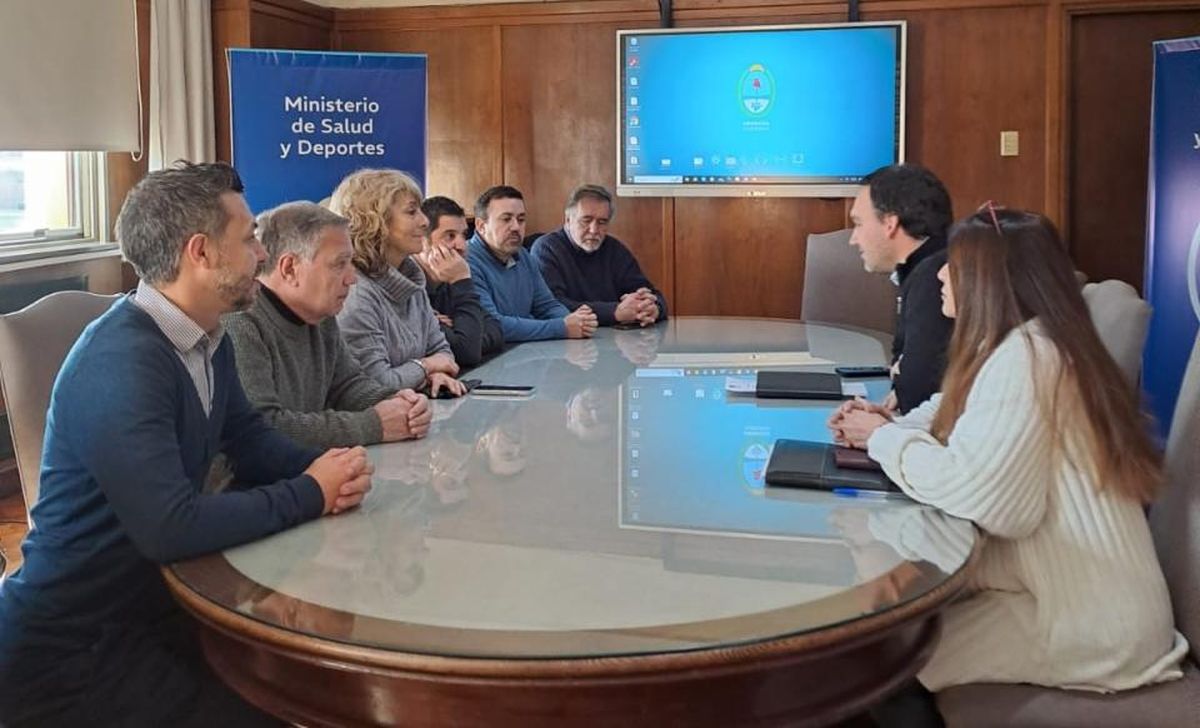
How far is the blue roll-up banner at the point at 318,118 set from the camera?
191 inches

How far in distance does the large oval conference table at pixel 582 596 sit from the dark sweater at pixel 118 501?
5cm

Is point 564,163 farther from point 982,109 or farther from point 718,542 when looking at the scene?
point 718,542

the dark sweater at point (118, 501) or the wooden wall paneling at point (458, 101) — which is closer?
the dark sweater at point (118, 501)

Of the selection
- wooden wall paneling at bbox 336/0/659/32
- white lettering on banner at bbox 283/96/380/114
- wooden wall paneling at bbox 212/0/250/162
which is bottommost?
white lettering on banner at bbox 283/96/380/114

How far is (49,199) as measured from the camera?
456 cm

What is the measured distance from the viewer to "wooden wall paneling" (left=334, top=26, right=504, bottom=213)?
5.71 meters

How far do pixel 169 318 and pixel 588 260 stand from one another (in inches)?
111

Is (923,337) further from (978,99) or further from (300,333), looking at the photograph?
(978,99)

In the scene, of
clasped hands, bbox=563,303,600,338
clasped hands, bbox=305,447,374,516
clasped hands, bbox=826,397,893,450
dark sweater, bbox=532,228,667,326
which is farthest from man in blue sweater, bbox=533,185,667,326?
clasped hands, bbox=305,447,374,516

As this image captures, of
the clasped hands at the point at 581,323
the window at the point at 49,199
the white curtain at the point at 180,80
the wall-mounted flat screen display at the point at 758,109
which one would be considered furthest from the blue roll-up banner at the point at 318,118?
the clasped hands at the point at 581,323

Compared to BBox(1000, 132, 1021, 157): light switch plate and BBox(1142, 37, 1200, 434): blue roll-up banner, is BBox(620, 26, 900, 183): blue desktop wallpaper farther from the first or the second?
BBox(1142, 37, 1200, 434): blue roll-up banner

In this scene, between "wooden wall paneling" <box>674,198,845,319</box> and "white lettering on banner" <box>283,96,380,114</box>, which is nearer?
"white lettering on banner" <box>283,96,380,114</box>

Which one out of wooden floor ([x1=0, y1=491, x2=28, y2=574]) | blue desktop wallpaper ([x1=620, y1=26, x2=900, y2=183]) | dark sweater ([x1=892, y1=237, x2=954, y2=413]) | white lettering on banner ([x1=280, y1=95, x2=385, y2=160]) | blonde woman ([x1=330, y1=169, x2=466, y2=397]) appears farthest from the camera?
blue desktop wallpaper ([x1=620, y1=26, x2=900, y2=183])

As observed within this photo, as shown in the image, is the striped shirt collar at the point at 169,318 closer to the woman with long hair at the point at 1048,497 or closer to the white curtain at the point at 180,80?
the woman with long hair at the point at 1048,497
